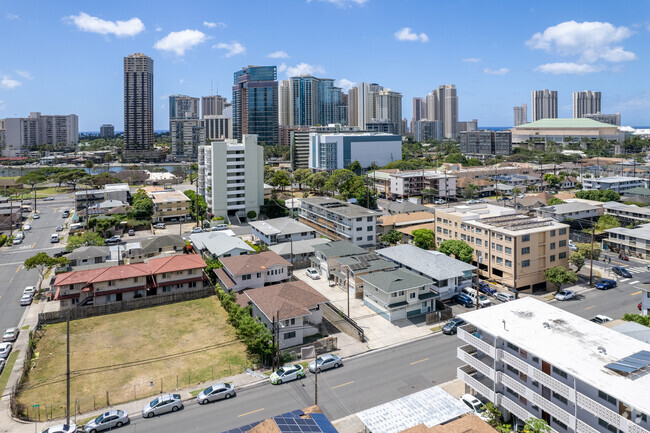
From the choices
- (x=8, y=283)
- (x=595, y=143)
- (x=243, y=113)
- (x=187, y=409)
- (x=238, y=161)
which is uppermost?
(x=243, y=113)

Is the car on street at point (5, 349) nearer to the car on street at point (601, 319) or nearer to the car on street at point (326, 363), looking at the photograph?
the car on street at point (326, 363)

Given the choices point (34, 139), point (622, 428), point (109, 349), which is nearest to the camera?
point (622, 428)

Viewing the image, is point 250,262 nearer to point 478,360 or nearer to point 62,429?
point 62,429

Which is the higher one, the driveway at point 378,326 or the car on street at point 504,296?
the car on street at point 504,296

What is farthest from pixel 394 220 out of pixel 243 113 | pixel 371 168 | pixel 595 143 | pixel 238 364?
pixel 595 143

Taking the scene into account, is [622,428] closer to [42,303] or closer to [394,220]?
[42,303]

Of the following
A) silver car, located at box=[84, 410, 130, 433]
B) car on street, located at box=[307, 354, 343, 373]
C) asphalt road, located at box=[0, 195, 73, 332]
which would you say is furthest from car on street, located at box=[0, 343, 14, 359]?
car on street, located at box=[307, 354, 343, 373]

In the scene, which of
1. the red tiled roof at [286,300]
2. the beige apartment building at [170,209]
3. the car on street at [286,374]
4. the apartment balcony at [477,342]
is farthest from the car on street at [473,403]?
the beige apartment building at [170,209]

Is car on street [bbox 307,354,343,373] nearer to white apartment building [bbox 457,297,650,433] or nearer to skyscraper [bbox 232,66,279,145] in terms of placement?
white apartment building [bbox 457,297,650,433]
